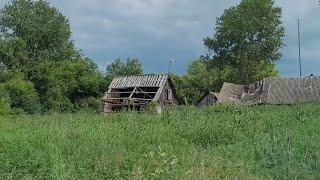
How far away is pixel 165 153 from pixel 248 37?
1747 inches

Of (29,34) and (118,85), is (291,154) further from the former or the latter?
(29,34)

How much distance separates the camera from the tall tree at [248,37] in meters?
50.2

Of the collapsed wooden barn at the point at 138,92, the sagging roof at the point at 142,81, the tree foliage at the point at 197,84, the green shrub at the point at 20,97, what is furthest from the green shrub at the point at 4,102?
the tree foliage at the point at 197,84

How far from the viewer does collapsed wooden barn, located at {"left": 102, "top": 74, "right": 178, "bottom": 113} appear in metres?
44.7

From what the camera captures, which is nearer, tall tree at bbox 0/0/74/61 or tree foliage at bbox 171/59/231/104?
tall tree at bbox 0/0/74/61

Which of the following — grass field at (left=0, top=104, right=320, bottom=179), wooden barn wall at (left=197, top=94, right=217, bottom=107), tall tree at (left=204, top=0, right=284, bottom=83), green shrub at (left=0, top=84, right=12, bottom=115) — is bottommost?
grass field at (left=0, top=104, right=320, bottom=179)

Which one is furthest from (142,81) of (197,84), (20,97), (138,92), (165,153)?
(165,153)

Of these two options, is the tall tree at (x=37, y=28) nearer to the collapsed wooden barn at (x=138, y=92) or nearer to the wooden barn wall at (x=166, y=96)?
the collapsed wooden barn at (x=138, y=92)

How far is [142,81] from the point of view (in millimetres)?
46812

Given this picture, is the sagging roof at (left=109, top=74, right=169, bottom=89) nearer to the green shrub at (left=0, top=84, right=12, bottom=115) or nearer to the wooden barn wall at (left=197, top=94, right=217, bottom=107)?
the wooden barn wall at (left=197, top=94, right=217, bottom=107)

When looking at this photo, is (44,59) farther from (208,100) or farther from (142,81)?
(208,100)

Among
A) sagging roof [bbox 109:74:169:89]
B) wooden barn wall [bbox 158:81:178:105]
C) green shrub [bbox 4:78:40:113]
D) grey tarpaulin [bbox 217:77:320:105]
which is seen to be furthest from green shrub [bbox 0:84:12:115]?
grey tarpaulin [bbox 217:77:320:105]

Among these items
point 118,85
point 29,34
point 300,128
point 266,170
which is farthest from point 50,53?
point 266,170

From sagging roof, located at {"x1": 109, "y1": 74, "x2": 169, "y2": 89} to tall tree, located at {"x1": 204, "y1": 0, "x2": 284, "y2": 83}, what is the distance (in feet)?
25.7
